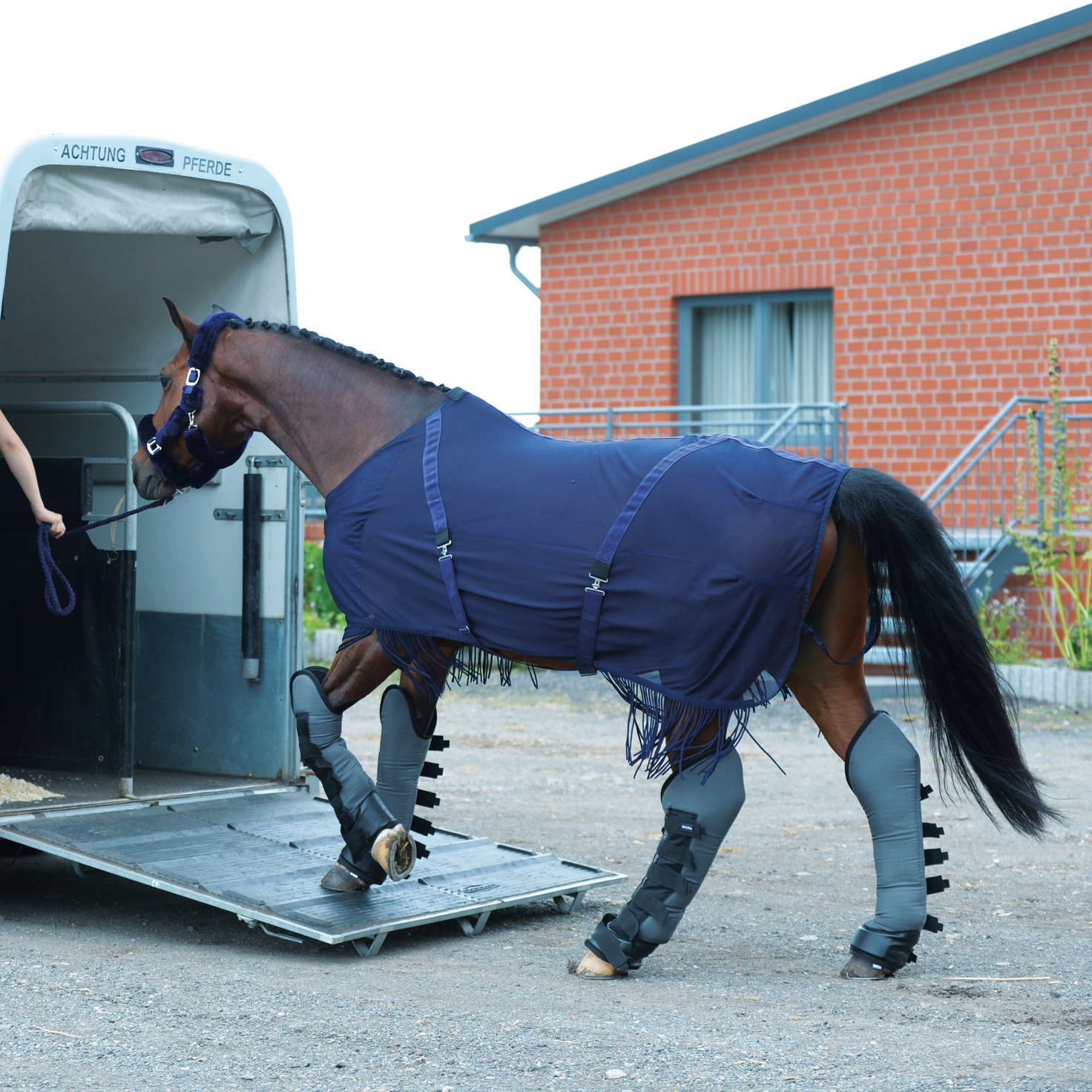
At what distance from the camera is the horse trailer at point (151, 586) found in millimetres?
5504

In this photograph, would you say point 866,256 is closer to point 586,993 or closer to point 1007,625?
point 1007,625

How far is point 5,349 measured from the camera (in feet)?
23.2

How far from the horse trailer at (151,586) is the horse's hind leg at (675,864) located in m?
0.74

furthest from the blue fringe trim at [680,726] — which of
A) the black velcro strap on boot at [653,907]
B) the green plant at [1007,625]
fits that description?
the green plant at [1007,625]

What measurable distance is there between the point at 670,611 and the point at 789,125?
41.5 ft

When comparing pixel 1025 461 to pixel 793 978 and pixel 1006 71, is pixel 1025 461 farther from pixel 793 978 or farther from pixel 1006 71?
pixel 793 978

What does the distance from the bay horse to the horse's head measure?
56cm

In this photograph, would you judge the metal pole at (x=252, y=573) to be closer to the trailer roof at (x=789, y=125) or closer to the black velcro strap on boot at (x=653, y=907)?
the black velcro strap on boot at (x=653, y=907)

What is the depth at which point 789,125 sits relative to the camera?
1609 cm

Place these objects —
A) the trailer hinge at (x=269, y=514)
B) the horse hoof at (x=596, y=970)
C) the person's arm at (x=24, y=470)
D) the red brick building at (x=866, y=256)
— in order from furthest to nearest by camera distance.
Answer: the red brick building at (x=866, y=256)
the trailer hinge at (x=269, y=514)
the person's arm at (x=24, y=470)
the horse hoof at (x=596, y=970)

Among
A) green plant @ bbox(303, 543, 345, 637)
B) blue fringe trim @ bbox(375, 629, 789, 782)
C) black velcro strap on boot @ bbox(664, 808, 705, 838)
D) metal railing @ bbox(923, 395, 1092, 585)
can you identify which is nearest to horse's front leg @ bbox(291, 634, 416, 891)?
blue fringe trim @ bbox(375, 629, 789, 782)

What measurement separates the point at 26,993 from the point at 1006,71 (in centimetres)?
1378

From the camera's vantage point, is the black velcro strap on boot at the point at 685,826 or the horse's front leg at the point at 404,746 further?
the horse's front leg at the point at 404,746

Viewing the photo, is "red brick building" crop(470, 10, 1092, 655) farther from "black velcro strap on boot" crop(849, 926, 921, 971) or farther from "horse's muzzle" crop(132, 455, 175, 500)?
"horse's muzzle" crop(132, 455, 175, 500)
